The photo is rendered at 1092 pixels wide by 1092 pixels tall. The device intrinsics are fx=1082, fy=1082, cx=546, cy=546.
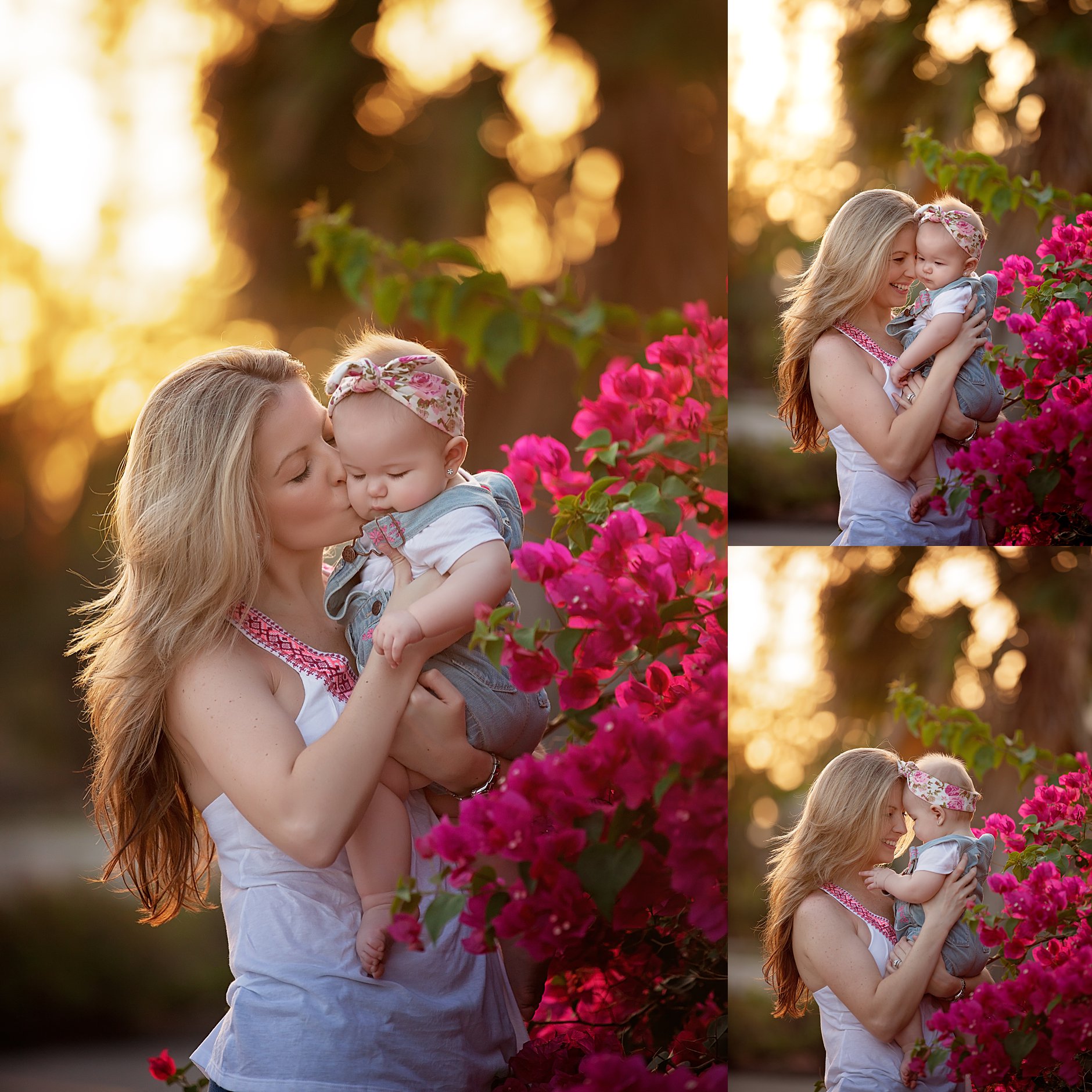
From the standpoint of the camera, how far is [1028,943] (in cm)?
108

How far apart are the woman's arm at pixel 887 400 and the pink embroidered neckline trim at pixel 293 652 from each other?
1.84 ft

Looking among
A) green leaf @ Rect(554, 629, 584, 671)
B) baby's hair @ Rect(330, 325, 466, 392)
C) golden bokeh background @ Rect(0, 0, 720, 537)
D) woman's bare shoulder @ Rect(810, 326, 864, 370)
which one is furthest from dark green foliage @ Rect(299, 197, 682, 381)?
golden bokeh background @ Rect(0, 0, 720, 537)

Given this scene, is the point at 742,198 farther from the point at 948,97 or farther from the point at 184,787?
the point at 184,787

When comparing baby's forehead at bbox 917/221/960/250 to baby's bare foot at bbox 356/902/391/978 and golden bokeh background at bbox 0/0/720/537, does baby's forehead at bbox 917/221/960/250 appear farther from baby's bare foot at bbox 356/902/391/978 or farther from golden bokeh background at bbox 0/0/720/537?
golden bokeh background at bbox 0/0/720/537

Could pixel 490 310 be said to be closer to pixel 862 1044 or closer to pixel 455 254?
pixel 455 254

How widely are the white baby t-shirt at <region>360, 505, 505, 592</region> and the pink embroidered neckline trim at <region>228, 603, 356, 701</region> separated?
0.14 metres

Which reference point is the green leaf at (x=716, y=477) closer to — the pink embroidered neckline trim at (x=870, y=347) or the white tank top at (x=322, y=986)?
the pink embroidered neckline trim at (x=870, y=347)

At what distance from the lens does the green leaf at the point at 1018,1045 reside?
3.51 ft

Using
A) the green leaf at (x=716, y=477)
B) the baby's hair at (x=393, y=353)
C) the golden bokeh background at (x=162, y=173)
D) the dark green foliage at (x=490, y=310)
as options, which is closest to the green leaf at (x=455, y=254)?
the dark green foliage at (x=490, y=310)

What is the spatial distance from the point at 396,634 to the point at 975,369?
2.02 feet

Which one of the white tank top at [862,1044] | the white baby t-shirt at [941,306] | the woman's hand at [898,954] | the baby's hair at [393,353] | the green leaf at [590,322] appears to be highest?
the white baby t-shirt at [941,306]

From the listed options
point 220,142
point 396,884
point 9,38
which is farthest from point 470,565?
point 220,142

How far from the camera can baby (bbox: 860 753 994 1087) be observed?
3.45ft

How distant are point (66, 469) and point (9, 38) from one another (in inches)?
64.8
